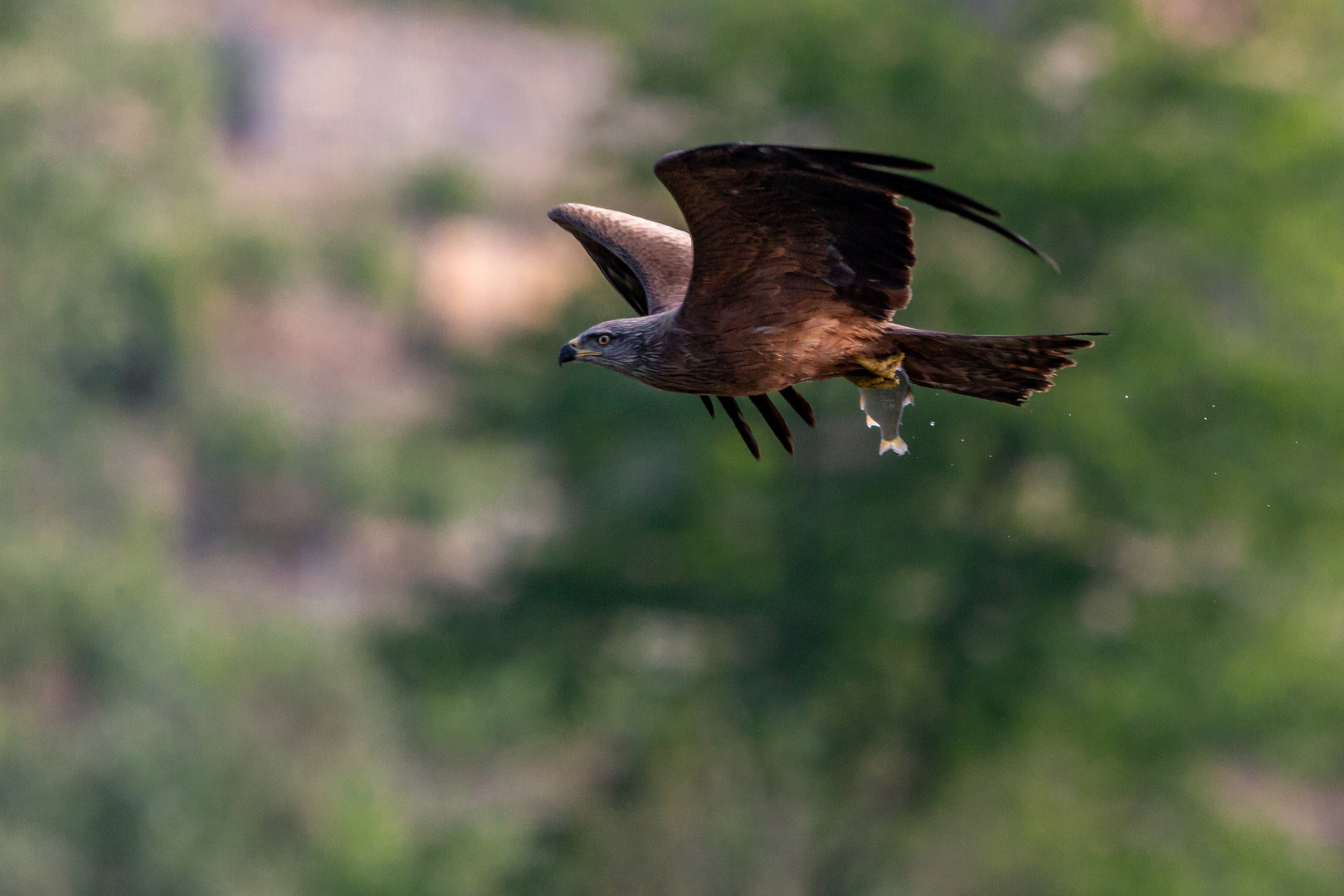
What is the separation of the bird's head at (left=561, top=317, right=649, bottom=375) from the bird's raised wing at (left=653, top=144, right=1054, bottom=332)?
20cm

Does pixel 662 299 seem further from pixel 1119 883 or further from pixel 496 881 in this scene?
pixel 496 881

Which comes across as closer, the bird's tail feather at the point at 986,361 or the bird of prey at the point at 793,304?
the bird of prey at the point at 793,304

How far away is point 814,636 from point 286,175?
76.7 ft

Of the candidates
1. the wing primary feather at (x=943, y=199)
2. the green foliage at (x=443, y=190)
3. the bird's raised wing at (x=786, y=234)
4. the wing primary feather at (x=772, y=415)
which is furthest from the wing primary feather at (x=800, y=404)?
the green foliage at (x=443, y=190)

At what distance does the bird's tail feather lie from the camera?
19.6 feet

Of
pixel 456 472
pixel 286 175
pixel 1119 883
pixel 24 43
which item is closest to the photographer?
pixel 1119 883

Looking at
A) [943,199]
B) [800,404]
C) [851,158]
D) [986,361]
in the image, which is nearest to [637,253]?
[800,404]

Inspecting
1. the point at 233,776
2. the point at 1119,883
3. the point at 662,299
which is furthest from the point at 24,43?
the point at 662,299

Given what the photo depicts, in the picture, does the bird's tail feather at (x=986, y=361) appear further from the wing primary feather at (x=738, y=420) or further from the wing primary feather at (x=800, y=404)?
the wing primary feather at (x=738, y=420)

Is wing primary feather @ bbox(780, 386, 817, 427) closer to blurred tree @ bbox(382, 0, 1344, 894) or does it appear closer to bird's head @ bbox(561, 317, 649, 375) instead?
bird's head @ bbox(561, 317, 649, 375)

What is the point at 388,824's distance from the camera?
24531 millimetres

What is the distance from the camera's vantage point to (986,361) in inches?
240

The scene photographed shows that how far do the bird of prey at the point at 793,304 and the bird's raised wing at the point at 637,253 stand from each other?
428 mm

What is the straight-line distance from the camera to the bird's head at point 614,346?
6.26 meters
